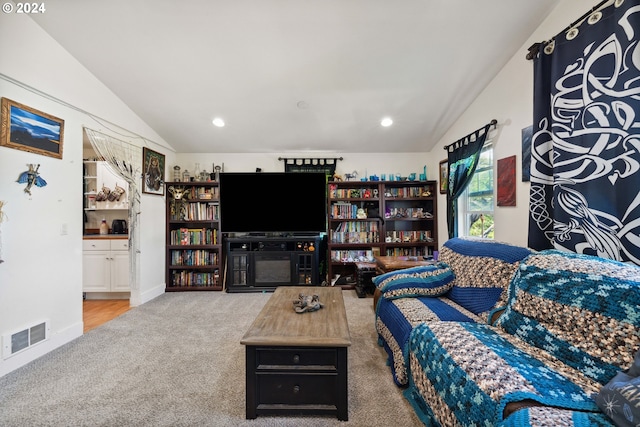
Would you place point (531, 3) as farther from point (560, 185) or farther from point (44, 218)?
point (44, 218)

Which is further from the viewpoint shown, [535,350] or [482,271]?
[482,271]

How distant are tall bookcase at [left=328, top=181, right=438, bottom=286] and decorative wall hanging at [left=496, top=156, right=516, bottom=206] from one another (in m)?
1.61

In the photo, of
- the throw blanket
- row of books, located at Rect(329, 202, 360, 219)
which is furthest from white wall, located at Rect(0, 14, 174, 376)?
row of books, located at Rect(329, 202, 360, 219)

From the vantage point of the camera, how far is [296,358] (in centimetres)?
150

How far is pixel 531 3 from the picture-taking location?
194 cm

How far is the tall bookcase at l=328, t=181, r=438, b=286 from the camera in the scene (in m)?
4.20

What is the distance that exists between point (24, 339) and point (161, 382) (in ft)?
4.25

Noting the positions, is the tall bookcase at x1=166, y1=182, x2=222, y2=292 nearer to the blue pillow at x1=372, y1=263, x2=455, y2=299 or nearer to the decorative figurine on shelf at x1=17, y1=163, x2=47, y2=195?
the decorative figurine on shelf at x1=17, y1=163, x2=47, y2=195

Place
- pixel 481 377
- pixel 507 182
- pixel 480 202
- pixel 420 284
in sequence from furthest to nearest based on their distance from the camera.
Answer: pixel 480 202
pixel 507 182
pixel 420 284
pixel 481 377

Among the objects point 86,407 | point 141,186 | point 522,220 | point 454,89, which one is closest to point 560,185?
point 522,220

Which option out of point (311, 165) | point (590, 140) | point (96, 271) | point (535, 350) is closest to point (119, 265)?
point (96, 271)

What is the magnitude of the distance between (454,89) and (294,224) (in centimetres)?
278

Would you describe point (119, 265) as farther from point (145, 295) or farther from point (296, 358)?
point (296, 358)

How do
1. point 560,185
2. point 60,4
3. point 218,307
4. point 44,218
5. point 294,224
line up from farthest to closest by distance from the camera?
point 294,224, point 218,307, point 44,218, point 60,4, point 560,185
